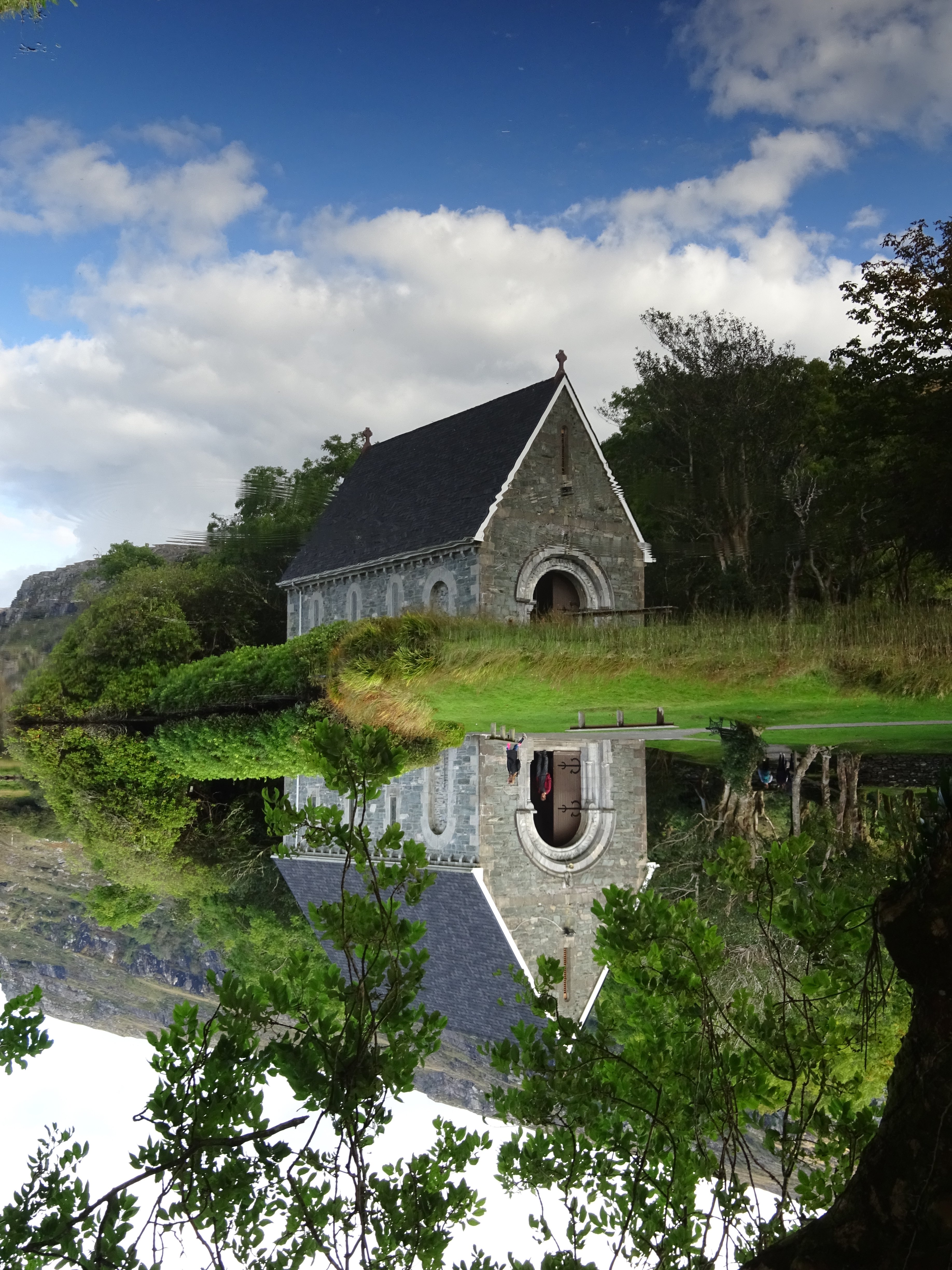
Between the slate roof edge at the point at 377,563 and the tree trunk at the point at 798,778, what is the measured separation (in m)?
10.3

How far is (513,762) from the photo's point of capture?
21406mm

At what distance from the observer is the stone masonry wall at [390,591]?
1070 inches

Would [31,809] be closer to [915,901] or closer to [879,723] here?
[879,723]

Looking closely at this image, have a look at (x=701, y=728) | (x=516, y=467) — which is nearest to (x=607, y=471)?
(x=516, y=467)

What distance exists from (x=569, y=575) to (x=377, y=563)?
5.90m

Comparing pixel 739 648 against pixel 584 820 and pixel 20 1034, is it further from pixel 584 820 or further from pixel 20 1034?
pixel 20 1034

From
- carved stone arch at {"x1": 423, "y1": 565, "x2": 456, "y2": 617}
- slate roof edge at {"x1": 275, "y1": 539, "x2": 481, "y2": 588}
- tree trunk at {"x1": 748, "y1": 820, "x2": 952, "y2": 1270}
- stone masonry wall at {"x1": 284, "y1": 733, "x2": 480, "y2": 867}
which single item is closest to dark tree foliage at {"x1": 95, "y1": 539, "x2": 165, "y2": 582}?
slate roof edge at {"x1": 275, "y1": 539, "x2": 481, "y2": 588}

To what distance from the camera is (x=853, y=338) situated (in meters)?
27.0

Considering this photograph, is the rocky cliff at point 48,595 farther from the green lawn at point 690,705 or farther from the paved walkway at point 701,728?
the paved walkway at point 701,728

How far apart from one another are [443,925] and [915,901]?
46.1 feet

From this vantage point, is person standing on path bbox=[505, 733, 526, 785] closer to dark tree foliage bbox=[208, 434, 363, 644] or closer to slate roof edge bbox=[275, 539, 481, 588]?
slate roof edge bbox=[275, 539, 481, 588]

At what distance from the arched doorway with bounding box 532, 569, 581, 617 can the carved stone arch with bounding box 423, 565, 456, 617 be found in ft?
8.55

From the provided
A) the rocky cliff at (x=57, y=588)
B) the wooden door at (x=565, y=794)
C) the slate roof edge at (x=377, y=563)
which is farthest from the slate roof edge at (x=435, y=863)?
the rocky cliff at (x=57, y=588)

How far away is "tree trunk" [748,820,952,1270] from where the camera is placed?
3521mm
